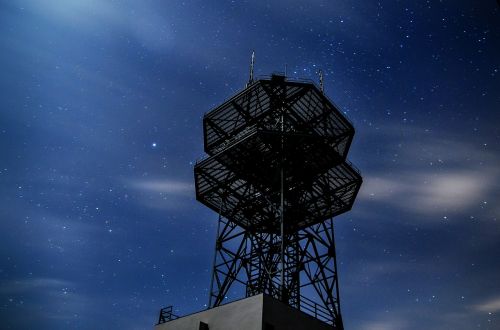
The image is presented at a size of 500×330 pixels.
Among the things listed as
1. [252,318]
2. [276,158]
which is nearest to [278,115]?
[276,158]

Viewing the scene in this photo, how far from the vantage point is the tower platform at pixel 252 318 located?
15727 mm

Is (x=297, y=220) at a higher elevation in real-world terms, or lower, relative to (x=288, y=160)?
lower

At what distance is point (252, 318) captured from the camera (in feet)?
51.8

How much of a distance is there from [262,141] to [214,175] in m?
3.99

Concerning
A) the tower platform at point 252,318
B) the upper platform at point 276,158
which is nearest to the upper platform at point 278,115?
the upper platform at point 276,158

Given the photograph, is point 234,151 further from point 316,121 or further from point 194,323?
point 194,323

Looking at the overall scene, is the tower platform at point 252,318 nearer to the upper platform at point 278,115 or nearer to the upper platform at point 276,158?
the upper platform at point 276,158

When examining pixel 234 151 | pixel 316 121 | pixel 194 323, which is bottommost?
pixel 194 323

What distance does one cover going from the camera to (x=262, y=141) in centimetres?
2266

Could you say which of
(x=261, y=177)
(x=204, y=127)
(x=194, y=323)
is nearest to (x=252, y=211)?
(x=261, y=177)

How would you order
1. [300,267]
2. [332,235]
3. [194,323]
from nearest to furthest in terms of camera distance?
[194,323] → [300,267] → [332,235]

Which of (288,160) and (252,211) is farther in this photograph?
(252,211)

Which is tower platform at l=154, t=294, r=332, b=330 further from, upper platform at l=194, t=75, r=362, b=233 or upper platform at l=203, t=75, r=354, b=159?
upper platform at l=203, t=75, r=354, b=159

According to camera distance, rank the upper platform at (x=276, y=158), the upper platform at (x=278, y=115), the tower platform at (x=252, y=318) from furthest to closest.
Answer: the upper platform at (x=276, y=158)
the upper platform at (x=278, y=115)
the tower platform at (x=252, y=318)
